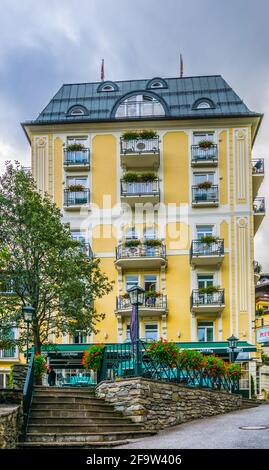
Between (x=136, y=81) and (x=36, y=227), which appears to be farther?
(x=136, y=81)

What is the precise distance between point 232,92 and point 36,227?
1836 centimetres

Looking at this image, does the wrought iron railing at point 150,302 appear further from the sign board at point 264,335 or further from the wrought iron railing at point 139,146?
the sign board at point 264,335

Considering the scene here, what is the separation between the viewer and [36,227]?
101ft

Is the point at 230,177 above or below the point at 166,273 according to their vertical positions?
above

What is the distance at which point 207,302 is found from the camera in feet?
134

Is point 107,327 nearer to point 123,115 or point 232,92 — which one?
point 123,115

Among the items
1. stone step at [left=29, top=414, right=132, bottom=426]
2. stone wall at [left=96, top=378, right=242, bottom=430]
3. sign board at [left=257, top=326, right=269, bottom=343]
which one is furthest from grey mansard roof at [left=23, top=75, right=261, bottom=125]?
stone step at [left=29, top=414, right=132, bottom=426]

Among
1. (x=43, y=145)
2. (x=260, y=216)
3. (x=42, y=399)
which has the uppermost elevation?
(x=43, y=145)

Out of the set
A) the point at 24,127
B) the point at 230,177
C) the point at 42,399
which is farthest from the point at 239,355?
the point at 42,399

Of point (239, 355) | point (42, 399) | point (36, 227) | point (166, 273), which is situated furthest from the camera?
point (166, 273)

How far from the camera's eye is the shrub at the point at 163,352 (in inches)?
832

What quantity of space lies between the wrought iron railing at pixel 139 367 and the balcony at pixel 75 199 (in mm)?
20888

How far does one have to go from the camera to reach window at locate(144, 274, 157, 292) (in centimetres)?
4206

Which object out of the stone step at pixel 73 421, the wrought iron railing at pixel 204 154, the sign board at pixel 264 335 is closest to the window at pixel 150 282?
the wrought iron railing at pixel 204 154
